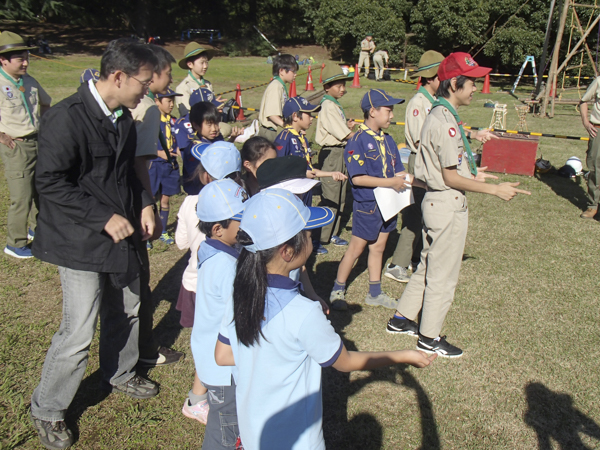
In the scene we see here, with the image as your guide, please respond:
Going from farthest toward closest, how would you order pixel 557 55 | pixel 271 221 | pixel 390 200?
pixel 557 55
pixel 390 200
pixel 271 221

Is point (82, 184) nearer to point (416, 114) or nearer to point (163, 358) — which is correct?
point (163, 358)

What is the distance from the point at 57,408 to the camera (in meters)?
2.93

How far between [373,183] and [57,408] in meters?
2.95

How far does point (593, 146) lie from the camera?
6.77 metres

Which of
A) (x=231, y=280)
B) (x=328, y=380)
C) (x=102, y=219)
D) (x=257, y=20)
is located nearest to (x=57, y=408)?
(x=102, y=219)

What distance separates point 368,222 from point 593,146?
443 cm

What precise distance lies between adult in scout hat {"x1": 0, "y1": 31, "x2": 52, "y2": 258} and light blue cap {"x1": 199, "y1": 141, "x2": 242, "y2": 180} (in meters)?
3.18

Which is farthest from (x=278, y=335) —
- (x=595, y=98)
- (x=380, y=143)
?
(x=595, y=98)

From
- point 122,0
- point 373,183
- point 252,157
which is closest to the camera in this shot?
point 252,157

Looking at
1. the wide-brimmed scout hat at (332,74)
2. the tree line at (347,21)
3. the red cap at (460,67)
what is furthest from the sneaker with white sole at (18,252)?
the tree line at (347,21)

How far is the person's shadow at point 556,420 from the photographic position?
3062mm

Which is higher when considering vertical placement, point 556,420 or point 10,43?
point 10,43

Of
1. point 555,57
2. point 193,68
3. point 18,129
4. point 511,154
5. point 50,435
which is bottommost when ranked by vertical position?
point 50,435

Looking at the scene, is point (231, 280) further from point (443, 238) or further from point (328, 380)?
point (443, 238)
